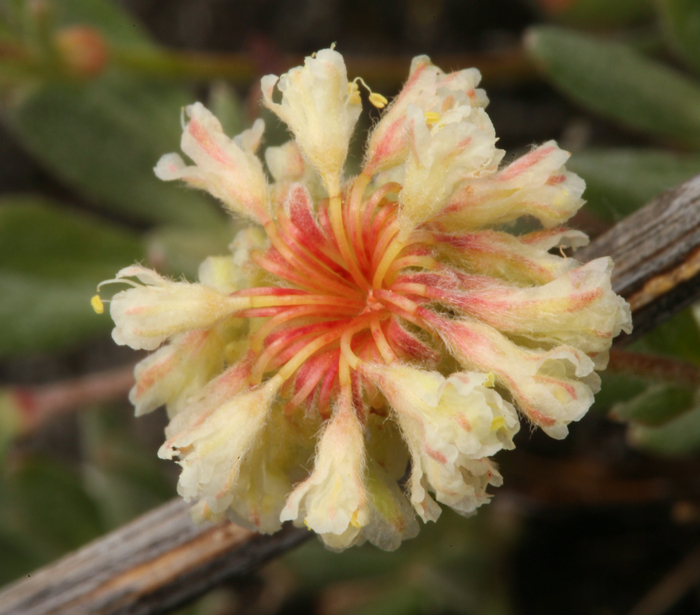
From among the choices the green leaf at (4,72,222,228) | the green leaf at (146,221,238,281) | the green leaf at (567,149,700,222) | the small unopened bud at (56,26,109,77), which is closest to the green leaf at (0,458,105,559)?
the green leaf at (146,221,238,281)

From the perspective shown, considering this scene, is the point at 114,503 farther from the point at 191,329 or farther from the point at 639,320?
the point at 639,320

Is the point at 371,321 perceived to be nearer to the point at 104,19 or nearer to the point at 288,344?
the point at 288,344

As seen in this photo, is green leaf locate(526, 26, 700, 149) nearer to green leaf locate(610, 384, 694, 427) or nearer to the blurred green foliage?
the blurred green foliage

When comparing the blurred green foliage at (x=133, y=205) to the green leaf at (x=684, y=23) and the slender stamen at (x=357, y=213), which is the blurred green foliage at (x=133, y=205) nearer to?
the green leaf at (x=684, y=23)

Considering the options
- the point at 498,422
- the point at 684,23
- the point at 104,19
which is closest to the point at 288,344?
the point at 498,422

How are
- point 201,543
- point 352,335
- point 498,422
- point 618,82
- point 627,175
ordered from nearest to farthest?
1. point 498,422
2. point 352,335
3. point 201,543
4. point 627,175
5. point 618,82

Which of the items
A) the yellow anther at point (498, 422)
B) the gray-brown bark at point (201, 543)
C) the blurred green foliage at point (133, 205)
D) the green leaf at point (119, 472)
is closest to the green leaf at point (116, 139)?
the blurred green foliage at point (133, 205)
